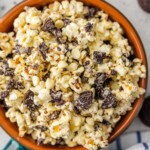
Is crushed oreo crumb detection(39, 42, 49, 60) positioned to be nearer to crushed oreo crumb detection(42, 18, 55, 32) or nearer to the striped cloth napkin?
crushed oreo crumb detection(42, 18, 55, 32)

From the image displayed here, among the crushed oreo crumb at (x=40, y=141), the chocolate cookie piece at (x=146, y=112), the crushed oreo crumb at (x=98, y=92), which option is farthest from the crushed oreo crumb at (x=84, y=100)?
the chocolate cookie piece at (x=146, y=112)

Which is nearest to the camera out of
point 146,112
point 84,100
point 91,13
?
point 84,100

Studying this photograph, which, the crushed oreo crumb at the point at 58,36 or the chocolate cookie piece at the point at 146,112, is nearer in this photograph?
the crushed oreo crumb at the point at 58,36

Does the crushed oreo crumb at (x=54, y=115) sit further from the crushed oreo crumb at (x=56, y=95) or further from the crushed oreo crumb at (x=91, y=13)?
the crushed oreo crumb at (x=91, y=13)

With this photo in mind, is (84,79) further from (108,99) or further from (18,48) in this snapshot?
(18,48)

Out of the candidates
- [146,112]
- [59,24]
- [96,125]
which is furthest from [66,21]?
[146,112]

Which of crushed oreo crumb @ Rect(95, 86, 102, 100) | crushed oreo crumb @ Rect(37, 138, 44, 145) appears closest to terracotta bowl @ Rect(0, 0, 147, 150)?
crushed oreo crumb @ Rect(37, 138, 44, 145)

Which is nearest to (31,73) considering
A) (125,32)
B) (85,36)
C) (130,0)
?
(85,36)
